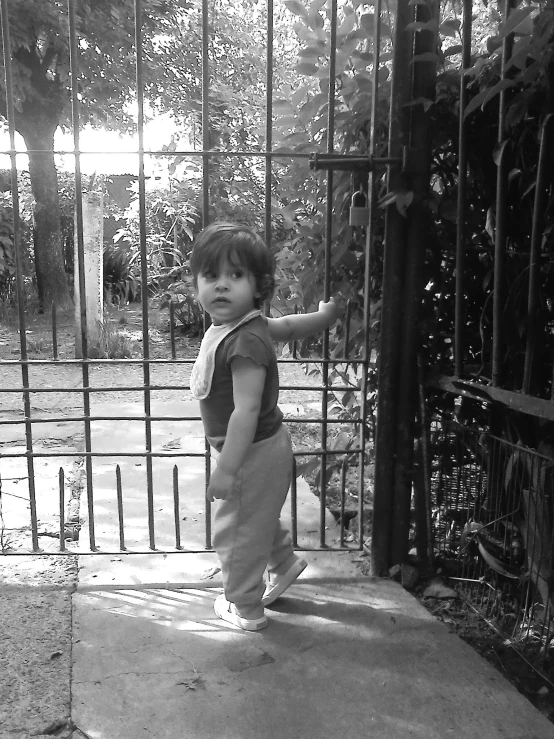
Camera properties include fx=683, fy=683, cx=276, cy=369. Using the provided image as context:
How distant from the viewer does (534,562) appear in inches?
88.6

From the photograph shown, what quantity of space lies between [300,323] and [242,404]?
0.49 metres

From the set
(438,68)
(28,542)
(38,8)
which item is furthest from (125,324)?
(438,68)

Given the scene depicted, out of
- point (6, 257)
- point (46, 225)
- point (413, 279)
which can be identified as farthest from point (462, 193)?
point (6, 257)

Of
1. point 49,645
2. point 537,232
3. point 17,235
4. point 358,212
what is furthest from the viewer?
point 17,235

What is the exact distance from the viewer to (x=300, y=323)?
2.51m

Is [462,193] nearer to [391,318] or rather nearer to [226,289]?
[391,318]

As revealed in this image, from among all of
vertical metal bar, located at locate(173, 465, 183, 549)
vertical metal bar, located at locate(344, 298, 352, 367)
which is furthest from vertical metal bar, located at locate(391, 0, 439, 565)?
vertical metal bar, located at locate(173, 465, 183, 549)

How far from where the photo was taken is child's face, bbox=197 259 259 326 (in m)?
2.19

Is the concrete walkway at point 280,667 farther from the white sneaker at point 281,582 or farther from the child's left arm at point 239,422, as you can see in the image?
the child's left arm at point 239,422

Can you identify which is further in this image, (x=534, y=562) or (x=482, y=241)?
(x=482, y=241)

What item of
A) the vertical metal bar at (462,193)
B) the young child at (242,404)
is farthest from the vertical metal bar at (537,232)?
the young child at (242,404)

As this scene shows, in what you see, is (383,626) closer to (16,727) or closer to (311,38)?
(16,727)

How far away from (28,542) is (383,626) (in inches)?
67.6

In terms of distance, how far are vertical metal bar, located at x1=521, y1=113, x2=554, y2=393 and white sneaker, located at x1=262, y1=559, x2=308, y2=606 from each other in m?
1.10
